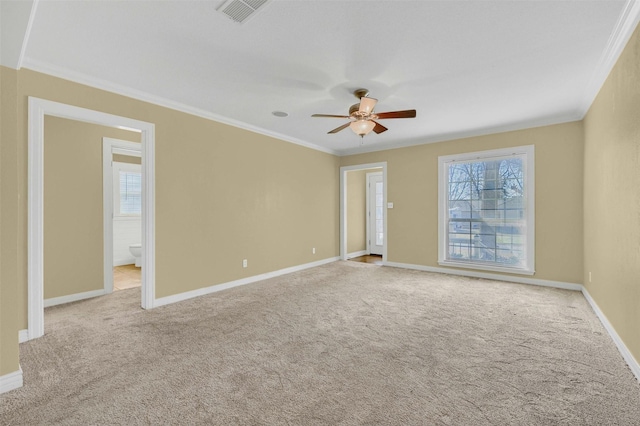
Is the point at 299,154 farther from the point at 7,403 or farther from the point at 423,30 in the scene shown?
the point at 7,403

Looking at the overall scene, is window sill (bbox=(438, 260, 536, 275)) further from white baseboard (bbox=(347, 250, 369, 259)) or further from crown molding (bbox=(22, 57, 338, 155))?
crown molding (bbox=(22, 57, 338, 155))

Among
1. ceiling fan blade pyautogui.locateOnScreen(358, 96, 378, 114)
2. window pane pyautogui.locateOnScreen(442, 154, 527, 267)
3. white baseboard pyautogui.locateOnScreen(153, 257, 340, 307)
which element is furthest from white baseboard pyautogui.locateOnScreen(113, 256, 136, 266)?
window pane pyautogui.locateOnScreen(442, 154, 527, 267)

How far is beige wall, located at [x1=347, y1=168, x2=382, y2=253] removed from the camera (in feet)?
25.0

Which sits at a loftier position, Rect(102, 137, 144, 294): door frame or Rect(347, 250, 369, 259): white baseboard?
Rect(102, 137, 144, 294): door frame

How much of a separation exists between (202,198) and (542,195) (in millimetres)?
5101

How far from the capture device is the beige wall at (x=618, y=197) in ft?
7.19

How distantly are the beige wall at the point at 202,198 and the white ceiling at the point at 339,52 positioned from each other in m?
0.25

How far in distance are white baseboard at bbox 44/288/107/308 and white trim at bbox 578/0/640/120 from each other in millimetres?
6207

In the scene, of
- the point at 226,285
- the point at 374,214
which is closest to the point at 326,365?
the point at 226,285

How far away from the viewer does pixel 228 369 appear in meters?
2.21

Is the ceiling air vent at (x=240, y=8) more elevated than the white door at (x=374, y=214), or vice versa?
the ceiling air vent at (x=240, y=8)

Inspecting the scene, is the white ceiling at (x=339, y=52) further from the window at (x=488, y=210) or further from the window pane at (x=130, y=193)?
the window pane at (x=130, y=193)

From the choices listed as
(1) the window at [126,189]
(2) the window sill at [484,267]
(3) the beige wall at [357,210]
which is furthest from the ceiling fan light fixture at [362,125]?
(1) the window at [126,189]

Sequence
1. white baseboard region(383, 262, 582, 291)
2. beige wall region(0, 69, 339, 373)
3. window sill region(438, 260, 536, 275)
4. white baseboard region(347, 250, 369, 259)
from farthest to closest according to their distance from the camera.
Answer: white baseboard region(347, 250, 369, 259) < window sill region(438, 260, 536, 275) < white baseboard region(383, 262, 582, 291) < beige wall region(0, 69, 339, 373)
